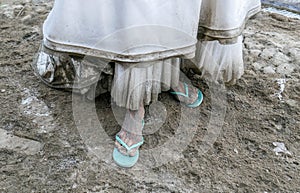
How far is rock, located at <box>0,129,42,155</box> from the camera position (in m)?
1.39

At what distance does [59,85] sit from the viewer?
167cm

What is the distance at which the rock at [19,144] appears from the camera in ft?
4.57

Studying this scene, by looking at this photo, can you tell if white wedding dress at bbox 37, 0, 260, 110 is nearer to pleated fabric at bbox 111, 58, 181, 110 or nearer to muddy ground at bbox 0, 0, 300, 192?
pleated fabric at bbox 111, 58, 181, 110

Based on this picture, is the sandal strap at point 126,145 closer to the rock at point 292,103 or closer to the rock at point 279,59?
the rock at point 292,103

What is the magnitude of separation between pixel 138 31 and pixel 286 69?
1.16 metres

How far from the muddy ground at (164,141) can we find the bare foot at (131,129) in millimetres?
62

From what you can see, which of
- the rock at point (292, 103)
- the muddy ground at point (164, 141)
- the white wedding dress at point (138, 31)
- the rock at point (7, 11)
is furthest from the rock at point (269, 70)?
the rock at point (7, 11)

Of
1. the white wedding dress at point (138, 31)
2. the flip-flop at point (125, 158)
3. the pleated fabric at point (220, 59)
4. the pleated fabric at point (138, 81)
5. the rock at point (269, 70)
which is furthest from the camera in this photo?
the rock at point (269, 70)

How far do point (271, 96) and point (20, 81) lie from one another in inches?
48.0

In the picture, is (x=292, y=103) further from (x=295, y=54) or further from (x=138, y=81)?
(x=138, y=81)

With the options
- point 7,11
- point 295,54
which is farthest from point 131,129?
point 7,11

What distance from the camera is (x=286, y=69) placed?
1.97 meters

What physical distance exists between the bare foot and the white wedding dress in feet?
0.23

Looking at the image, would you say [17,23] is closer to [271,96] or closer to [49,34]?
[49,34]
